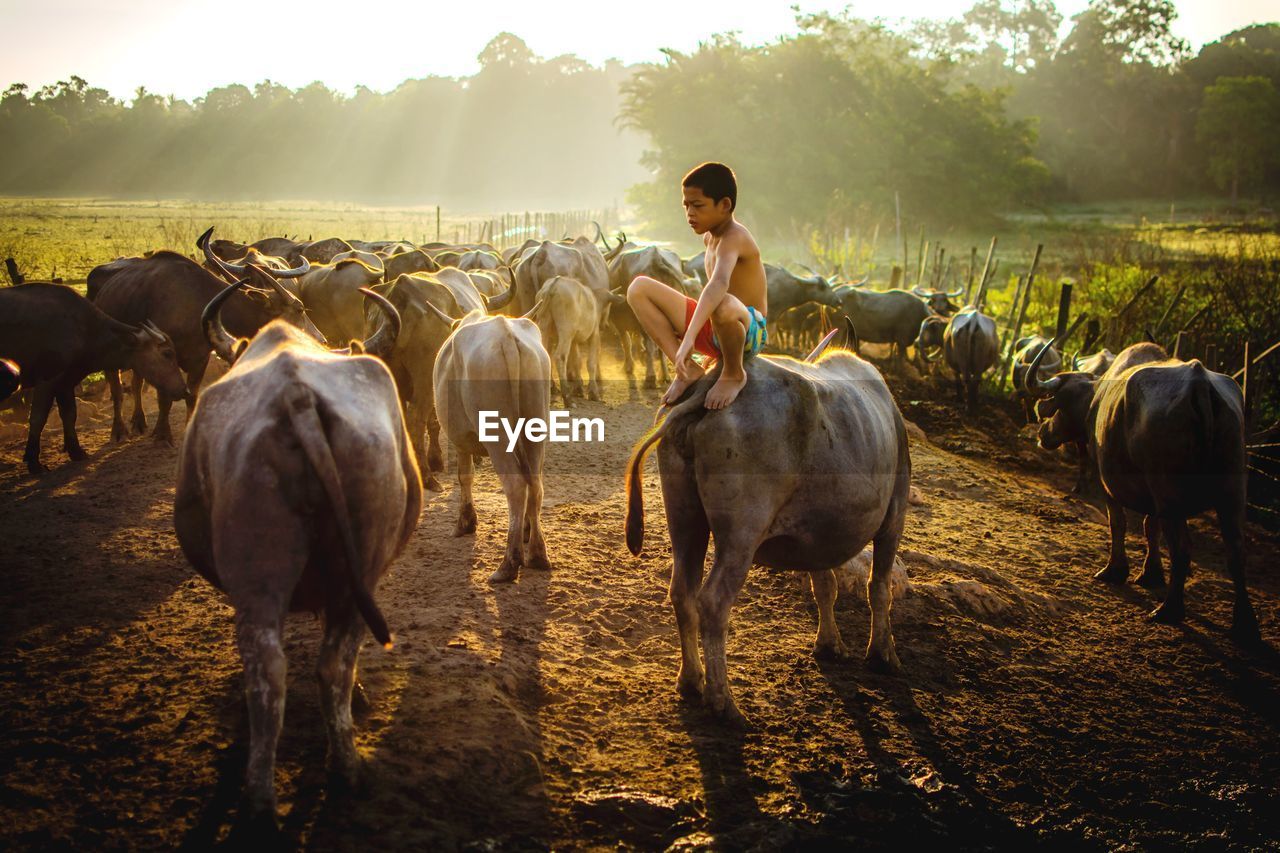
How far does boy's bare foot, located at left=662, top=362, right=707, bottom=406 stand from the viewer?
15.1 feet

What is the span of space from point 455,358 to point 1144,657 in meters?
5.45

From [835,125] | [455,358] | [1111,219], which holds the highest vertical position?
[835,125]

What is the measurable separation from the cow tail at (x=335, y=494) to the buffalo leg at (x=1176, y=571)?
6.23 metres

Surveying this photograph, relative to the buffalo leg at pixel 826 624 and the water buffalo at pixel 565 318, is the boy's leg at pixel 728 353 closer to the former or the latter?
the buffalo leg at pixel 826 624

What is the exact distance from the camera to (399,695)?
4461 millimetres

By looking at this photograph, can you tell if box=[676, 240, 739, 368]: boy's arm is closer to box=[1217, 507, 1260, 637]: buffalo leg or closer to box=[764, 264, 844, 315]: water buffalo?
box=[1217, 507, 1260, 637]: buffalo leg

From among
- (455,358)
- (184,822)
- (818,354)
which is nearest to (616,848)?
(184,822)

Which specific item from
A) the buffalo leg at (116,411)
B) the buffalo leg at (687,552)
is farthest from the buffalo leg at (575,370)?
the buffalo leg at (687,552)

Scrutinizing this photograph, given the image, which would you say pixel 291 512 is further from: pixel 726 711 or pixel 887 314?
pixel 887 314

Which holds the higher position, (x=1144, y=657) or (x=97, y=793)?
(x=97, y=793)

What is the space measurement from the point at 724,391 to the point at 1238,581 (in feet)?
16.2

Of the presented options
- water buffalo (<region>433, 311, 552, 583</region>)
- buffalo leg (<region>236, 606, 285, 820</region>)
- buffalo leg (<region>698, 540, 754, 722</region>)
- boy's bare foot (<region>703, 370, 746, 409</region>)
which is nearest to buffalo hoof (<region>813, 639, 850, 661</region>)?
buffalo leg (<region>698, 540, 754, 722</region>)

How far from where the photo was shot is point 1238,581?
22.3ft

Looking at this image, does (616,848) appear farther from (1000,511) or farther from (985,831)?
(1000,511)
